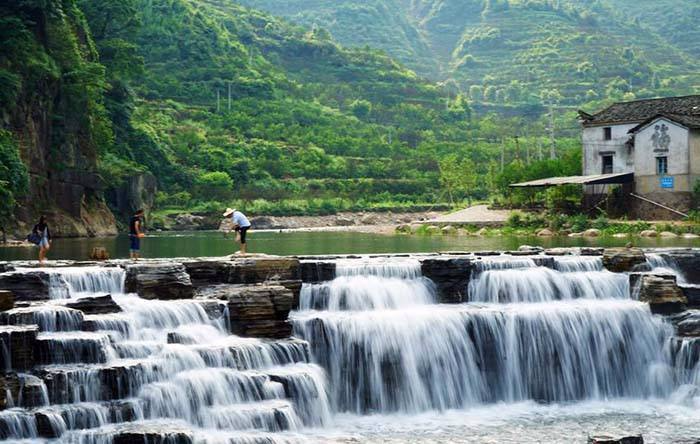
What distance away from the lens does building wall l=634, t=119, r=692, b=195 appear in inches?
2726

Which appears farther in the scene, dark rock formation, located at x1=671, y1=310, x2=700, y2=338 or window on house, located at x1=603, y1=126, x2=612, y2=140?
window on house, located at x1=603, y1=126, x2=612, y2=140

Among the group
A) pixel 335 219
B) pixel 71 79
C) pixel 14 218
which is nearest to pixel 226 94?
pixel 335 219

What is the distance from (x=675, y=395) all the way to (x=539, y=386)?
381cm

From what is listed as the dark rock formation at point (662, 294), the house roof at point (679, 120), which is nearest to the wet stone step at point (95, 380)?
the dark rock formation at point (662, 294)

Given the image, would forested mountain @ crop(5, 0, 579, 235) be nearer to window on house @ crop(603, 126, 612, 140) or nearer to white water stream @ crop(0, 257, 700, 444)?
window on house @ crop(603, 126, 612, 140)

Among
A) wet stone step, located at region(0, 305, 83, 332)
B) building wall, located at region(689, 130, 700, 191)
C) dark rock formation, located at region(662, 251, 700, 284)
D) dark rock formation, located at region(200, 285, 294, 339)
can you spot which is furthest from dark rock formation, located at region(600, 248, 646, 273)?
building wall, located at region(689, 130, 700, 191)

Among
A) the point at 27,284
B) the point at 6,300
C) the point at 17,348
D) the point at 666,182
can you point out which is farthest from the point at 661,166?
the point at 17,348

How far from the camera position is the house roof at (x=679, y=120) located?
68.5m

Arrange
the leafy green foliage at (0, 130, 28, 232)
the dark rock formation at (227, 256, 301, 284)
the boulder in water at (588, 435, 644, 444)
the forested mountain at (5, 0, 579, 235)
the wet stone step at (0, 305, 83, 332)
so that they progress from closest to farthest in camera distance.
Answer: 1. the boulder in water at (588, 435, 644, 444)
2. the wet stone step at (0, 305, 83, 332)
3. the dark rock formation at (227, 256, 301, 284)
4. the leafy green foliage at (0, 130, 28, 232)
5. the forested mountain at (5, 0, 579, 235)

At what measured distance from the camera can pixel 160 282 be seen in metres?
29.3

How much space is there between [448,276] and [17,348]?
14.0m

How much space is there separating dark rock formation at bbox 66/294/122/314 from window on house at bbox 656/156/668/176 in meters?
50.4

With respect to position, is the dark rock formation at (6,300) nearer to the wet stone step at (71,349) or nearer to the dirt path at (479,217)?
the wet stone step at (71,349)

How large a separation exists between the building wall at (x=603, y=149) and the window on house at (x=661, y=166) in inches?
148
